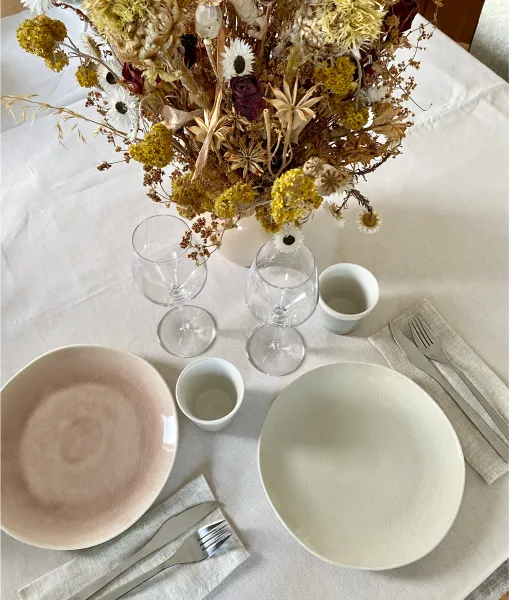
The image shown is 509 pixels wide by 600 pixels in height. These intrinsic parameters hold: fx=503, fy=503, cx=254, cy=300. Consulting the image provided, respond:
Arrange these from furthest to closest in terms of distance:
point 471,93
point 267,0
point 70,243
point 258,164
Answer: point 471,93
point 70,243
point 258,164
point 267,0

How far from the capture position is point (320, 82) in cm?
48

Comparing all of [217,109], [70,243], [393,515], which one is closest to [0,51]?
[70,243]

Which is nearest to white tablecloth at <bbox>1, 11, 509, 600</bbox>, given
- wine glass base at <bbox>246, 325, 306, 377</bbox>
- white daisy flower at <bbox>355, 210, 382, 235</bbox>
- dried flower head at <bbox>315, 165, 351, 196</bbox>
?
wine glass base at <bbox>246, 325, 306, 377</bbox>

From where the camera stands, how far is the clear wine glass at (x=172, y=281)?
2.10 feet

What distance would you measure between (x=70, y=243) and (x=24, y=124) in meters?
0.26

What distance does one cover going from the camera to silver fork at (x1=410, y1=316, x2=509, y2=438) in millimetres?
636

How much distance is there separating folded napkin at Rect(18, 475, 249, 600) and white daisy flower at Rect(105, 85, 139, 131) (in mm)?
452

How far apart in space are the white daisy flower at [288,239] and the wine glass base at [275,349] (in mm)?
179

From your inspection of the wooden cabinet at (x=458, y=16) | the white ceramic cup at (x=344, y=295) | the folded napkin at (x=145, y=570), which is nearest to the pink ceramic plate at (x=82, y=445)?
the folded napkin at (x=145, y=570)

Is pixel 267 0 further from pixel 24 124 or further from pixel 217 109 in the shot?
pixel 24 124

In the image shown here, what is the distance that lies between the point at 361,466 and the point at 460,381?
18 centimetres

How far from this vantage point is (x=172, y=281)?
66 cm

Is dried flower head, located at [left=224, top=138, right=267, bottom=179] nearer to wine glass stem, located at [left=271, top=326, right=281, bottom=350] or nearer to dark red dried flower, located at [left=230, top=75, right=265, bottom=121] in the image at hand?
dark red dried flower, located at [left=230, top=75, right=265, bottom=121]

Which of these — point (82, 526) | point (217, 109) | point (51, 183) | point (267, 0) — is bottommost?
point (82, 526)
